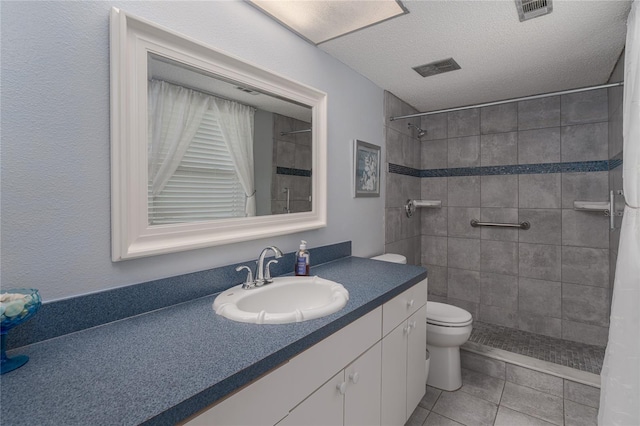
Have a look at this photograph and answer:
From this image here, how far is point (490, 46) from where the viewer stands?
189cm

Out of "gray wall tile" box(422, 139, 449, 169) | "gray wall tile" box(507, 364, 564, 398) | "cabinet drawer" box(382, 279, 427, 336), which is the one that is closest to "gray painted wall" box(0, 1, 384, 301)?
"cabinet drawer" box(382, 279, 427, 336)

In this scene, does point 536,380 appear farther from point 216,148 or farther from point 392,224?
point 216,148

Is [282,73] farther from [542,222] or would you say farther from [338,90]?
[542,222]

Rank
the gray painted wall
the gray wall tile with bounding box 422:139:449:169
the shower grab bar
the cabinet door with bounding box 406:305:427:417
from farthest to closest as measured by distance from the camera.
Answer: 1. the gray wall tile with bounding box 422:139:449:169
2. the shower grab bar
3. the cabinet door with bounding box 406:305:427:417
4. the gray painted wall

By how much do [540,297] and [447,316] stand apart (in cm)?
121

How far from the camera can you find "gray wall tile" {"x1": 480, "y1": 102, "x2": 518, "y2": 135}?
9.53ft

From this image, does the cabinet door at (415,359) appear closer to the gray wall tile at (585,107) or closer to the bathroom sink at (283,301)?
the bathroom sink at (283,301)

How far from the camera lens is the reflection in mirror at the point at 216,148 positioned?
3.83 feet

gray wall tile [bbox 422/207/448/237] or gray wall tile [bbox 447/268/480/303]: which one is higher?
gray wall tile [bbox 422/207/448/237]

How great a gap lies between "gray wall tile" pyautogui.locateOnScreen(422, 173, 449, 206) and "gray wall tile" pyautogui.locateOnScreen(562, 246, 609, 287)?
3.65 feet

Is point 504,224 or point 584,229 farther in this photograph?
point 504,224

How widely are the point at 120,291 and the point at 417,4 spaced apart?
1768mm

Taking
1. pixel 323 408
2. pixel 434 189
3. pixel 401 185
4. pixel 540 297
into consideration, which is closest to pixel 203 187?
pixel 323 408

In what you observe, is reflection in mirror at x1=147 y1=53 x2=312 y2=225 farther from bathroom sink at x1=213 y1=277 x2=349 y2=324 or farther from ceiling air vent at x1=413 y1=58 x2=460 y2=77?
ceiling air vent at x1=413 y1=58 x2=460 y2=77
